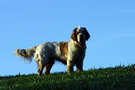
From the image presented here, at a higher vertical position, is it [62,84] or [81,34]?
[81,34]

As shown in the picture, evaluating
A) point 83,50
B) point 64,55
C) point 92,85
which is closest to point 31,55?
point 64,55

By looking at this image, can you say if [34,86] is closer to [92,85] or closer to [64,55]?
[92,85]

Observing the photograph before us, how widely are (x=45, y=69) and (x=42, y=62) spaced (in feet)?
2.15

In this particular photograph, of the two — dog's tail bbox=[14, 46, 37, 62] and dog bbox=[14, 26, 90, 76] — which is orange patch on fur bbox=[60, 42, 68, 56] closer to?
dog bbox=[14, 26, 90, 76]

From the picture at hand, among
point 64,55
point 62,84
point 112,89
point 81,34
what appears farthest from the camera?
point 64,55

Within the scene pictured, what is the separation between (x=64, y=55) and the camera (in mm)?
15453

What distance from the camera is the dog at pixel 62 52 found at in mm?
14484

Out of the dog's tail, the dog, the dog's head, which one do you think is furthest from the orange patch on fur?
the dog's tail

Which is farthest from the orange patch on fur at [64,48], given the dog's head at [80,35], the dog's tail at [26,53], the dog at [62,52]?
the dog's tail at [26,53]

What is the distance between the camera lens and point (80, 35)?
14.1 meters

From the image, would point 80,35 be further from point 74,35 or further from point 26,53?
point 26,53

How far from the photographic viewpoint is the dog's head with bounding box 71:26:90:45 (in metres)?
14.2

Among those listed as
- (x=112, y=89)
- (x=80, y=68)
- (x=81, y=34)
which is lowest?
(x=112, y=89)

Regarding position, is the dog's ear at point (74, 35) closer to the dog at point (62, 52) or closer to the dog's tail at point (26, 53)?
the dog at point (62, 52)
